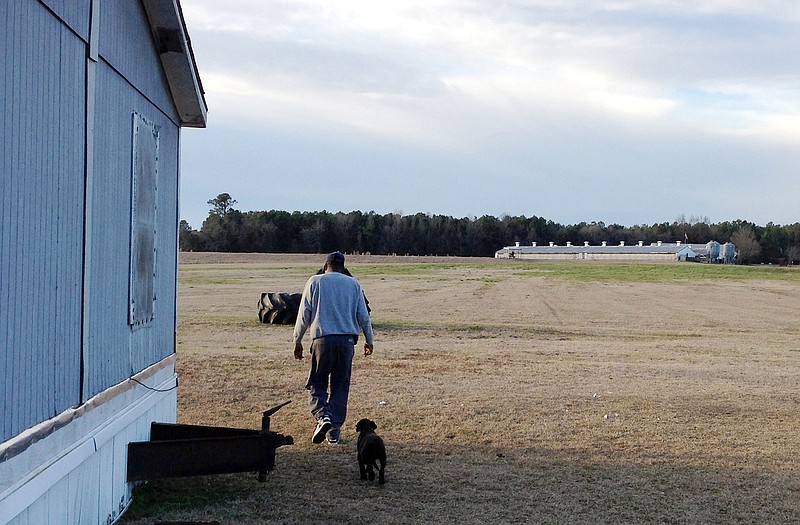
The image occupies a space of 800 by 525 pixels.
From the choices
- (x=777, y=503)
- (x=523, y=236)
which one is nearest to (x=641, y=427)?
(x=777, y=503)

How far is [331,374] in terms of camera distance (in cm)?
923

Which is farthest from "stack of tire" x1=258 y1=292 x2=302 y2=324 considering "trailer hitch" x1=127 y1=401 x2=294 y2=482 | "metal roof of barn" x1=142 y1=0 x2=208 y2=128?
"trailer hitch" x1=127 y1=401 x2=294 y2=482

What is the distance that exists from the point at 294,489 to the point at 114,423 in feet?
5.98

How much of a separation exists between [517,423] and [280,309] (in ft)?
44.9

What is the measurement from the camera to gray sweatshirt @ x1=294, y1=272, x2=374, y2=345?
9102 mm

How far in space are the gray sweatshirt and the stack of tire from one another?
47.5ft

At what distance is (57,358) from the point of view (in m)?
5.42

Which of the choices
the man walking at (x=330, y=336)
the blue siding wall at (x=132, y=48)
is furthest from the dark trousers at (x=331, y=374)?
the blue siding wall at (x=132, y=48)

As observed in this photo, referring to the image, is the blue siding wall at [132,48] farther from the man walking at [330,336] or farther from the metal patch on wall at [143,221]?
the man walking at [330,336]

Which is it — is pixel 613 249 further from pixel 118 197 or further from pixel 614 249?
pixel 118 197

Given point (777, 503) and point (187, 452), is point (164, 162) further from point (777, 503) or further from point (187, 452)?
point (777, 503)

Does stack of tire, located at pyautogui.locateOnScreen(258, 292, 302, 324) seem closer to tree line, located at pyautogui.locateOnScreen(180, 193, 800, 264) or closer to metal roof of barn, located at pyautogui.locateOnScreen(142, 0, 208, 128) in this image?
metal roof of barn, located at pyautogui.locateOnScreen(142, 0, 208, 128)

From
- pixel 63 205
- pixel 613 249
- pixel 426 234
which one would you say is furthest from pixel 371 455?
pixel 613 249

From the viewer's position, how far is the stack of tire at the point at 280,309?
2373 cm
